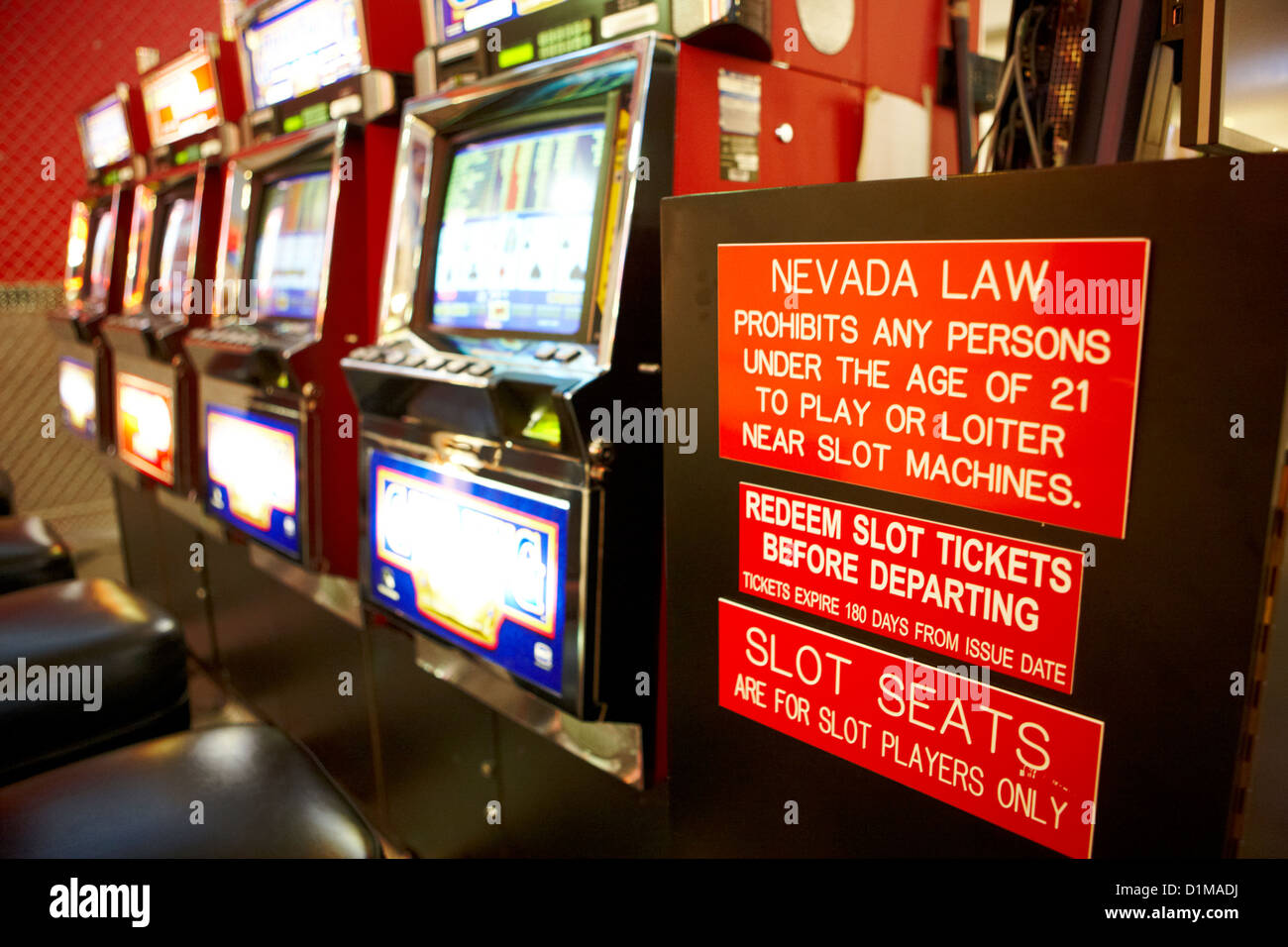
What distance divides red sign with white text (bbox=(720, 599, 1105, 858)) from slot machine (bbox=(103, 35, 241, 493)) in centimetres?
248

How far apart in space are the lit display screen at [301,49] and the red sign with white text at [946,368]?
5.32 ft

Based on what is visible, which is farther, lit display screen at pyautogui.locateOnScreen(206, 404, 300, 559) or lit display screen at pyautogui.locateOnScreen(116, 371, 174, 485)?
lit display screen at pyautogui.locateOnScreen(116, 371, 174, 485)

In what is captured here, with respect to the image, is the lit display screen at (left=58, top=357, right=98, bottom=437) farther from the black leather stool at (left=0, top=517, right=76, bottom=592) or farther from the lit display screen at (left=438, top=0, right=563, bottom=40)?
the lit display screen at (left=438, top=0, right=563, bottom=40)

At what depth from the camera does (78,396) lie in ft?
13.7

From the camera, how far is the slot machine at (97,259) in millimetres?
3926

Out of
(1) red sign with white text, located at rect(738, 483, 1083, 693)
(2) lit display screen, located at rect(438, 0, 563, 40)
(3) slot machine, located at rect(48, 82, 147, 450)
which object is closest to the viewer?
(1) red sign with white text, located at rect(738, 483, 1083, 693)

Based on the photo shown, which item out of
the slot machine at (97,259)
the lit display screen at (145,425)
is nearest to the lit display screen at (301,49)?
the lit display screen at (145,425)

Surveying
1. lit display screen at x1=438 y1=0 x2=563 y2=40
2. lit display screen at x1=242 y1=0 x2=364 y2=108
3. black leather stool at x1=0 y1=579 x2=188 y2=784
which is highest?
lit display screen at x1=242 y1=0 x2=364 y2=108

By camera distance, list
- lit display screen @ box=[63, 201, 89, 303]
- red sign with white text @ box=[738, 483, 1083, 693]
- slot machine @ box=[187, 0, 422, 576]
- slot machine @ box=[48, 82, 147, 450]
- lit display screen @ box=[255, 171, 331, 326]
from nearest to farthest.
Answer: red sign with white text @ box=[738, 483, 1083, 693] < slot machine @ box=[187, 0, 422, 576] < lit display screen @ box=[255, 171, 331, 326] < slot machine @ box=[48, 82, 147, 450] < lit display screen @ box=[63, 201, 89, 303]

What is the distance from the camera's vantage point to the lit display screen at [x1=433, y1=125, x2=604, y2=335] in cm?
167

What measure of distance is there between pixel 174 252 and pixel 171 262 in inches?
1.7
